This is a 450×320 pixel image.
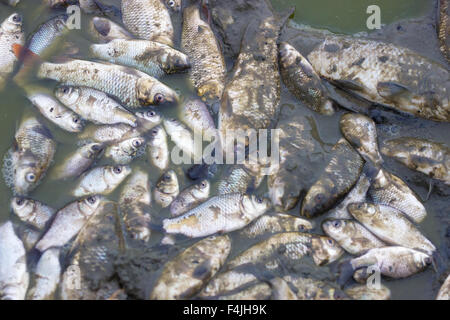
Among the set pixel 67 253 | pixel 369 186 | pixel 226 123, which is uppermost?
A: pixel 226 123

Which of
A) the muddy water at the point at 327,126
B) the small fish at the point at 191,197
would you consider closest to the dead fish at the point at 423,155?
the muddy water at the point at 327,126

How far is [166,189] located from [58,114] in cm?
169

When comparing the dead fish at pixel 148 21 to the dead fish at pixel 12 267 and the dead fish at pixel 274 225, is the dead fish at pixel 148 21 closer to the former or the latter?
the dead fish at pixel 274 225

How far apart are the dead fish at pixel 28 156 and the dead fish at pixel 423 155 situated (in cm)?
405

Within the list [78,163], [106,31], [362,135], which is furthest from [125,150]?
[362,135]

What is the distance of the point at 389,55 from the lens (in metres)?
4.91

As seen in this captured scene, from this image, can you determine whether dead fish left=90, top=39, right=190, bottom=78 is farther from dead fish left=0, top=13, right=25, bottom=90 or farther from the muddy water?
dead fish left=0, top=13, right=25, bottom=90

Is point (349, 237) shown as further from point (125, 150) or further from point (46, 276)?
point (46, 276)

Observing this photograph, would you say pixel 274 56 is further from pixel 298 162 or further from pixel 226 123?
pixel 298 162

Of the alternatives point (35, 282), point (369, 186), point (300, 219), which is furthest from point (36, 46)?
point (369, 186)

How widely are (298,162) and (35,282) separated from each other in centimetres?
311

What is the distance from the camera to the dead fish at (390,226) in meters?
4.11

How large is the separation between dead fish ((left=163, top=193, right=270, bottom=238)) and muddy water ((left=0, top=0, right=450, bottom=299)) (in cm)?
21

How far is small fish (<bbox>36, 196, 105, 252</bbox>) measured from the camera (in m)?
4.02
